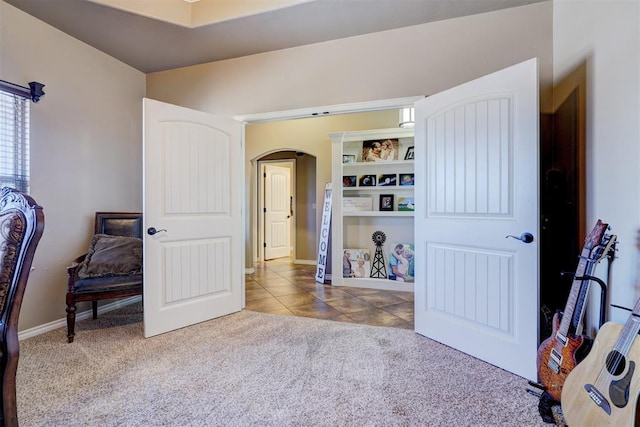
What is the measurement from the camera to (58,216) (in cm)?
287

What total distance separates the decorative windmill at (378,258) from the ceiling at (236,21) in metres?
2.69

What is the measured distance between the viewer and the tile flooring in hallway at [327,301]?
3199mm

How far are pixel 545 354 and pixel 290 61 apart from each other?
3.11 m

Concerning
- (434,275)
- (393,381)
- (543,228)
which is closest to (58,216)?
(393,381)

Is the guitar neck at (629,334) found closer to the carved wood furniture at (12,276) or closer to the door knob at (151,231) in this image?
the carved wood furniture at (12,276)

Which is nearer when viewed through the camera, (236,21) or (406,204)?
(236,21)

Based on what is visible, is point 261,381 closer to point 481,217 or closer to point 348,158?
point 481,217

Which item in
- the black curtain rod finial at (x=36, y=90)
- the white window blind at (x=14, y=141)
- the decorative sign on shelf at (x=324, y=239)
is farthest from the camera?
the decorative sign on shelf at (x=324, y=239)

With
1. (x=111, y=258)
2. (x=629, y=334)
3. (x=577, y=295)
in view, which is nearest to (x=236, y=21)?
(x=111, y=258)

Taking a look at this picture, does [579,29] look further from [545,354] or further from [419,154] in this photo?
[545,354]

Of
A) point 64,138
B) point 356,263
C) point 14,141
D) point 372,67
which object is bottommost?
point 356,263

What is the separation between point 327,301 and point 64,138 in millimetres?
3143

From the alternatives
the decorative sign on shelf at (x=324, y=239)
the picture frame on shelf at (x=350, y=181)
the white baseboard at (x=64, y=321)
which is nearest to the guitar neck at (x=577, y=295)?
the picture frame on shelf at (x=350, y=181)

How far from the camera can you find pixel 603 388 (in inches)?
48.9
